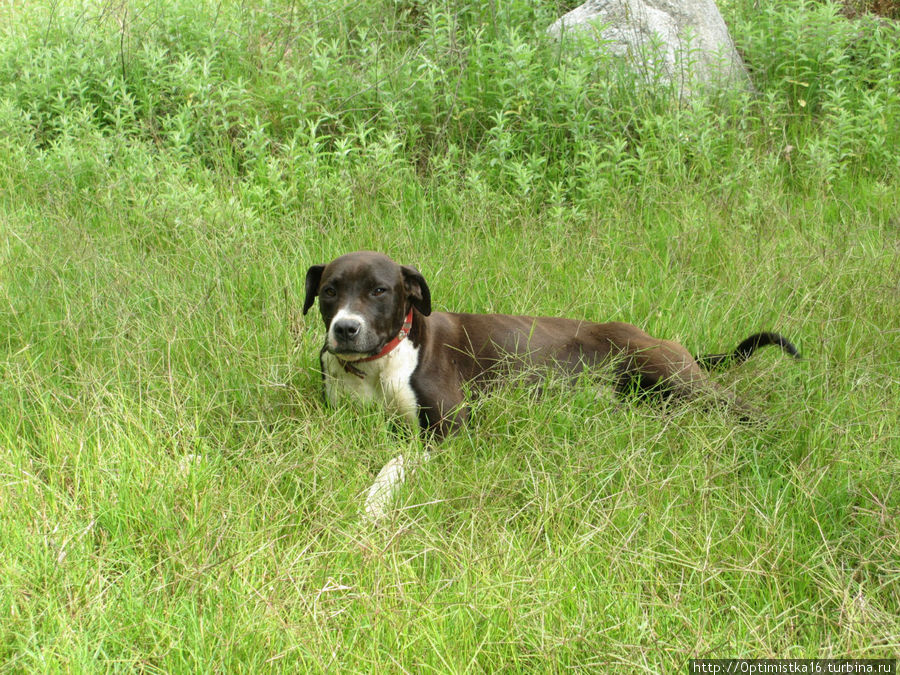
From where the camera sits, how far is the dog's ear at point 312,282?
412cm

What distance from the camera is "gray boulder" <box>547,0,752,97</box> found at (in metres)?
6.80

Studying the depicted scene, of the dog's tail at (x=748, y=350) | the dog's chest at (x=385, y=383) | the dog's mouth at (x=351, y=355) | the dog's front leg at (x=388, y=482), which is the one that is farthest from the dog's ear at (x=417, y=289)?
the dog's tail at (x=748, y=350)

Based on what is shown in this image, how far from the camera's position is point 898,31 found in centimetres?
709

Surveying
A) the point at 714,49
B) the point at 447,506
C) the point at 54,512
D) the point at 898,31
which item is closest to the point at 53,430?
the point at 54,512

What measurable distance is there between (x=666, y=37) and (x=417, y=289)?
438cm

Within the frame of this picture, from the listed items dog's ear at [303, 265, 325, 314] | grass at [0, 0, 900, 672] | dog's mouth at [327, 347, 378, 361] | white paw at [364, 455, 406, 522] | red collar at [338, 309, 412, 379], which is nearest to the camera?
grass at [0, 0, 900, 672]

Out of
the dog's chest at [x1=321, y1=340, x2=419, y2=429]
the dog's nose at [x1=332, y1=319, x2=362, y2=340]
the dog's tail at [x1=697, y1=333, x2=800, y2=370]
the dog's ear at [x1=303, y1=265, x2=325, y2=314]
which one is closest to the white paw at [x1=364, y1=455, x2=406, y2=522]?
the dog's chest at [x1=321, y1=340, x2=419, y2=429]

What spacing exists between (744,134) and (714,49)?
4.01 feet

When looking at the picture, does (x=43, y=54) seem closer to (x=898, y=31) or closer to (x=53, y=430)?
(x=53, y=430)

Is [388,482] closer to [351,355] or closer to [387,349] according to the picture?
[351,355]

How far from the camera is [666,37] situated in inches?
287

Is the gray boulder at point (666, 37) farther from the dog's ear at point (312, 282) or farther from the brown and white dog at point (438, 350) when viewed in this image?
the dog's ear at point (312, 282)

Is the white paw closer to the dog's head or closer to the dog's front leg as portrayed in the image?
the dog's front leg

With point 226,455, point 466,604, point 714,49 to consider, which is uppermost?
point 714,49
